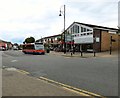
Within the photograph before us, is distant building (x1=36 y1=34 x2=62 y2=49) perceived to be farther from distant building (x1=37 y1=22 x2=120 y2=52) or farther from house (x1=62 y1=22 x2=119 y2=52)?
house (x1=62 y1=22 x2=119 y2=52)

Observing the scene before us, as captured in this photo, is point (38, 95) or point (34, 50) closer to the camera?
point (38, 95)

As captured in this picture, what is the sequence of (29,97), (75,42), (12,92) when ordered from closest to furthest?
(29,97), (12,92), (75,42)

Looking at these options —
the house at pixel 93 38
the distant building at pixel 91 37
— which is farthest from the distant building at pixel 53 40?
the house at pixel 93 38

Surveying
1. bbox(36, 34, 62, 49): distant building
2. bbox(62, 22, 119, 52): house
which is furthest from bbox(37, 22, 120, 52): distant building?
bbox(36, 34, 62, 49): distant building

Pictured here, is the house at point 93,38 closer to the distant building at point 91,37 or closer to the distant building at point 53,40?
the distant building at point 91,37

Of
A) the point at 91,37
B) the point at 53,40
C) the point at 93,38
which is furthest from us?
the point at 53,40

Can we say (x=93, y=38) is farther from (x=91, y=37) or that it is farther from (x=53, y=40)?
(x=53, y=40)

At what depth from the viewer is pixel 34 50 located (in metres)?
52.0

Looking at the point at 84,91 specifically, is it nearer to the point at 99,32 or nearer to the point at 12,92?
the point at 12,92

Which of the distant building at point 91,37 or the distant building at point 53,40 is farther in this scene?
the distant building at point 53,40

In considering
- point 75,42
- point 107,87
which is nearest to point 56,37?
point 75,42

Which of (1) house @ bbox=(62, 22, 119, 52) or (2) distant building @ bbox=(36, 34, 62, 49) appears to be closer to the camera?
(1) house @ bbox=(62, 22, 119, 52)

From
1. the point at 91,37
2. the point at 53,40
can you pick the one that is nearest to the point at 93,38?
the point at 91,37

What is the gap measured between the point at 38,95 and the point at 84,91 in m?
1.88
